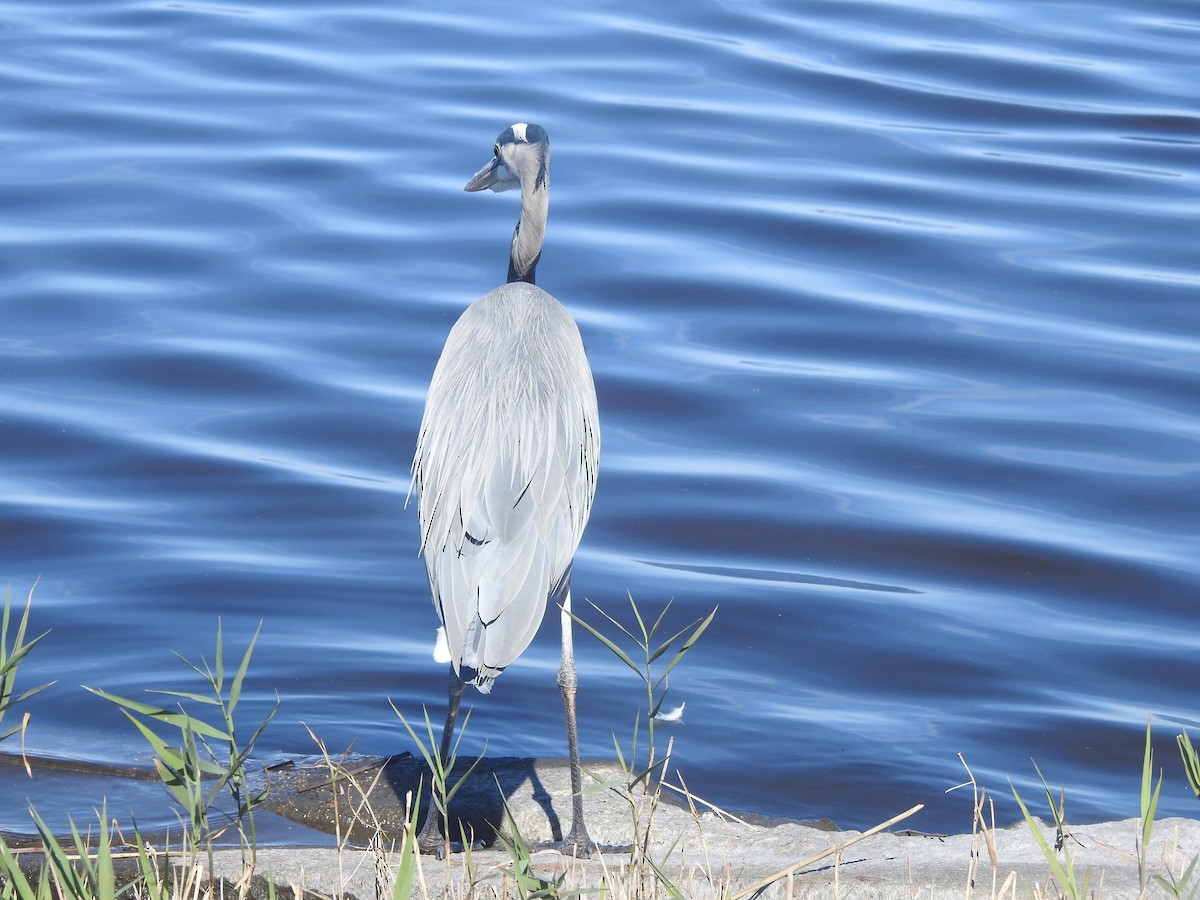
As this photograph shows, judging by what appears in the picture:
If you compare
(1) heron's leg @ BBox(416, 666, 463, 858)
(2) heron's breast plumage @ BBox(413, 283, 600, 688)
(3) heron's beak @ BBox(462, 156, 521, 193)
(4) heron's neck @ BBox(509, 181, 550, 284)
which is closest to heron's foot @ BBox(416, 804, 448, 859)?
(1) heron's leg @ BBox(416, 666, 463, 858)

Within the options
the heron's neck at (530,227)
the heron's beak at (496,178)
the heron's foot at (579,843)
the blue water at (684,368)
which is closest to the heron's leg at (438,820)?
the heron's foot at (579,843)

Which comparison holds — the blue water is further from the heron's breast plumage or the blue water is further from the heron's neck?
the heron's neck

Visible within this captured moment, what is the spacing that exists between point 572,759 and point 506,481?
29.9 inches

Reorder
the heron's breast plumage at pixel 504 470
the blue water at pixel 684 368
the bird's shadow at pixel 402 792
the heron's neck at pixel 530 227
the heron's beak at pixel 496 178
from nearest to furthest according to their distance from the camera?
1. the heron's breast plumage at pixel 504 470
2. the bird's shadow at pixel 402 792
3. the heron's neck at pixel 530 227
4. the heron's beak at pixel 496 178
5. the blue water at pixel 684 368

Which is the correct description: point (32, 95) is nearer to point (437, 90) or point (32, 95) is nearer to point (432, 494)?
point (437, 90)

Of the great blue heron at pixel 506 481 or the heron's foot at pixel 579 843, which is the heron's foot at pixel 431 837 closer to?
the great blue heron at pixel 506 481

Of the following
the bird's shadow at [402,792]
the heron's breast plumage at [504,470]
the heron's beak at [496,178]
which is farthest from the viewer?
the heron's beak at [496,178]

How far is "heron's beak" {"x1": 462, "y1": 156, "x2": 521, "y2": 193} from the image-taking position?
5773mm

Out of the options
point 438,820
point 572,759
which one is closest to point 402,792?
point 438,820

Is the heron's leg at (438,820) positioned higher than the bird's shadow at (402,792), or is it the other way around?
the heron's leg at (438,820)

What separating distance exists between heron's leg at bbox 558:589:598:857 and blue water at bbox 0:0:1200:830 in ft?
2.46

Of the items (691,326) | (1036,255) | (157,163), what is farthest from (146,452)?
(1036,255)

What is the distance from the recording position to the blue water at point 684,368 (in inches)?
239

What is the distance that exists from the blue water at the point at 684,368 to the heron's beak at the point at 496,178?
5.54 feet
